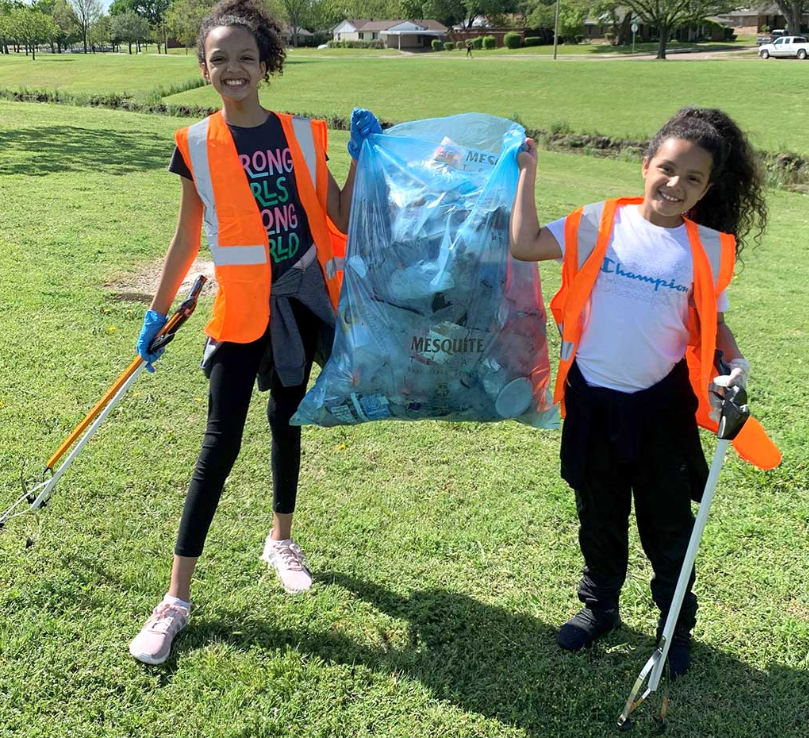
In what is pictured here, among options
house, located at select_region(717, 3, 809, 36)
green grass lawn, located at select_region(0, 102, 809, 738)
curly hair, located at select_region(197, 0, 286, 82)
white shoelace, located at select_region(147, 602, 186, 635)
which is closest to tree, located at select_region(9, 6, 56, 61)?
house, located at select_region(717, 3, 809, 36)

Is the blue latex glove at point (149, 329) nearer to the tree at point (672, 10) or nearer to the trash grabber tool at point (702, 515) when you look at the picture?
the trash grabber tool at point (702, 515)

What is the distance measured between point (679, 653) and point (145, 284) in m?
4.76

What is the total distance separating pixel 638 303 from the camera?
194 centimetres

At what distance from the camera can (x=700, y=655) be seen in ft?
7.51

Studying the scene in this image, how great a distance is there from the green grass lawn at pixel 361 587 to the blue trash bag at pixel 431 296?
0.71 metres

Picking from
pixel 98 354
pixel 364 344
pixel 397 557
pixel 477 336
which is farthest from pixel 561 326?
pixel 98 354

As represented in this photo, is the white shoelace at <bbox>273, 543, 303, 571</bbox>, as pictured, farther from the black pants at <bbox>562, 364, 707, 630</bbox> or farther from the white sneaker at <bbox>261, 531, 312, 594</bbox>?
the black pants at <bbox>562, 364, 707, 630</bbox>

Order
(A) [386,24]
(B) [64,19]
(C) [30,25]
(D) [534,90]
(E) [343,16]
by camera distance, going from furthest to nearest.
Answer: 1. (E) [343,16]
2. (A) [386,24]
3. (B) [64,19]
4. (C) [30,25]
5. (D) [534,90]

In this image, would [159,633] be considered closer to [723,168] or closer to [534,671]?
[534,671]

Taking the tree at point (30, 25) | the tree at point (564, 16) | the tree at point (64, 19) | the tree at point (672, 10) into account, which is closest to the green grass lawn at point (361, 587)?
the tree at point (672, 10)

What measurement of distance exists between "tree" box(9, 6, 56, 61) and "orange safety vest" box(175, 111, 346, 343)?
71.2 meters

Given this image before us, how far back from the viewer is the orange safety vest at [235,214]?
2105 mm

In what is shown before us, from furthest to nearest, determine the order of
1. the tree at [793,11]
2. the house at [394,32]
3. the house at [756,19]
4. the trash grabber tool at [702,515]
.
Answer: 1. the house at [394,32]
2. the house at [756,19]
3. the tree at [793,11]
4. the trash grabber tool at [702,515]

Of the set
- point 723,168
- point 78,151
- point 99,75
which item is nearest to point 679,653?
point 723,168
